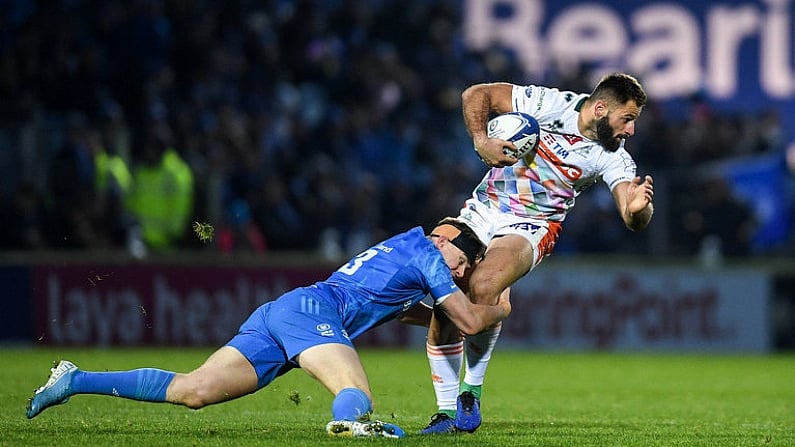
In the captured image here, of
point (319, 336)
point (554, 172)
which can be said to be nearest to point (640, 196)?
point (554, 172)

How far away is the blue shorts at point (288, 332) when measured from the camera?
6973 millimetres

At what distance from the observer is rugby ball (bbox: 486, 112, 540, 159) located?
7945mm

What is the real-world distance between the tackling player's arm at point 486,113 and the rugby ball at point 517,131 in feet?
0.14

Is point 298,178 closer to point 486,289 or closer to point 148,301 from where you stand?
point 148,301

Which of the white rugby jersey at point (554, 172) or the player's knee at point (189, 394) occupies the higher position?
the white rugby jersey at point (554, 172)

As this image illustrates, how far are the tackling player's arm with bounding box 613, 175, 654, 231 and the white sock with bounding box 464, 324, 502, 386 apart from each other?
41.7 inches

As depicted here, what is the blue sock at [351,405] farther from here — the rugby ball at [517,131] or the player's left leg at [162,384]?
the rugby ball at [517,131]

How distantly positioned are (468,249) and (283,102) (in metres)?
10.1

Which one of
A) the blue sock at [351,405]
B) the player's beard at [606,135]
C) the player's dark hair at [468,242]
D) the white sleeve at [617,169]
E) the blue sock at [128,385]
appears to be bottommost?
the blue sock at [351,405]

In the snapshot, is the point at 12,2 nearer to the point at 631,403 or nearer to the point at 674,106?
the point at 631,403

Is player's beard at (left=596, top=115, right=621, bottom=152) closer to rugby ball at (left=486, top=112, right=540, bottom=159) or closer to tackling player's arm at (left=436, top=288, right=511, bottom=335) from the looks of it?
rugby ball at (left=486, top=112, right=540, bottom=159)

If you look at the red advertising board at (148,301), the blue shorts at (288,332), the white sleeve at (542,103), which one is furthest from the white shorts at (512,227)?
the red advertising board at (148,301)

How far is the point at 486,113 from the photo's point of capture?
8.26 metres

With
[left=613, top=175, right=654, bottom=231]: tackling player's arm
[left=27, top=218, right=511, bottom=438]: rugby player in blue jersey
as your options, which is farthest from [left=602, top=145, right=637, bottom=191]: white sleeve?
[left=27, top=218, right=511, bottom=438]: rugby player in blue jersey
